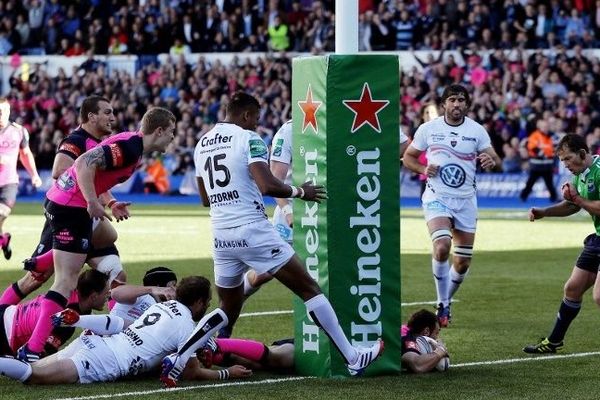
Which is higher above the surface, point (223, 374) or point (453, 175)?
point (453, 175)

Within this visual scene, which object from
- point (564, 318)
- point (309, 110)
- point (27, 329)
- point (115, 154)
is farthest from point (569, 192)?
point (27, 329)

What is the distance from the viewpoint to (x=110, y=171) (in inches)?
390

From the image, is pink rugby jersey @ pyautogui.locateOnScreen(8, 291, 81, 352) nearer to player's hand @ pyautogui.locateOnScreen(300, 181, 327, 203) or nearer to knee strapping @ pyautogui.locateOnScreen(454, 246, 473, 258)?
player's hand @ pyautogui.locateOnScreen(300, 181, 327, 203)

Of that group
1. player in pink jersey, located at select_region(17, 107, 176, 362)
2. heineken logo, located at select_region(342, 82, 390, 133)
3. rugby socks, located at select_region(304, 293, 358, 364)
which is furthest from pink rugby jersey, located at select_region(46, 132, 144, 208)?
rugby socks, located at select_region(304, 293, 358, 364)

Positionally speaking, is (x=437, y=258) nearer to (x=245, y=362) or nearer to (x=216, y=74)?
(x=245, y=362)

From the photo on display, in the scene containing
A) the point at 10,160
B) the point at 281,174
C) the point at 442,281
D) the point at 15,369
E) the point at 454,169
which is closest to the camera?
the point at 15,369

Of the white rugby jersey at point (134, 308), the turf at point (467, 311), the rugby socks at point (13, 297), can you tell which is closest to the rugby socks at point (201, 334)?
the turf at point (467, 311)

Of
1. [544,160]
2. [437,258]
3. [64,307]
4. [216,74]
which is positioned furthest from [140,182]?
[64,307]

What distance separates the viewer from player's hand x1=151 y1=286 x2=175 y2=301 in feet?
33.0

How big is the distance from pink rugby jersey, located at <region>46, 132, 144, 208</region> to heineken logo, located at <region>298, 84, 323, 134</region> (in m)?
1.25

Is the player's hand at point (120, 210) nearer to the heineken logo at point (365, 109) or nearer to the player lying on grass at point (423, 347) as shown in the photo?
the heineken logo at point (365, 109)

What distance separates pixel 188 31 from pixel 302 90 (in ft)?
97.3

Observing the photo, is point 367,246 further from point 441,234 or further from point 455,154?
point 455,154

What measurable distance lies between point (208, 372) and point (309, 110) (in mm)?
2095
